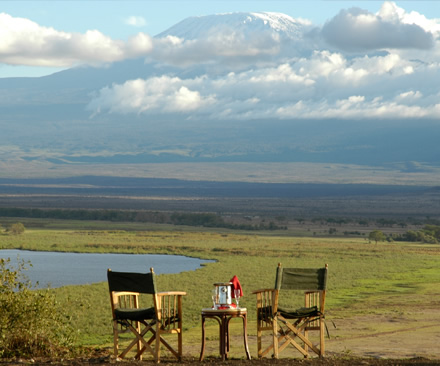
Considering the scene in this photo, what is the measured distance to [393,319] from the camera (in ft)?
55.7

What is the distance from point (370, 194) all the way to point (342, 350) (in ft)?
471

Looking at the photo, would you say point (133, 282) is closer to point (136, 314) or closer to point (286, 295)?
point (136, 314)

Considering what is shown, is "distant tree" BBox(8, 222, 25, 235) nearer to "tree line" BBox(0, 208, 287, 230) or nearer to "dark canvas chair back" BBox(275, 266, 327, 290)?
"tree line" BBox(0, 208, 287, 230)

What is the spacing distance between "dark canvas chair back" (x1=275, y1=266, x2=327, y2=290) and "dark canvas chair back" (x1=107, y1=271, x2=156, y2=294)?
1720mm

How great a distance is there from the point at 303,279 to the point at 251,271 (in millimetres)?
22129

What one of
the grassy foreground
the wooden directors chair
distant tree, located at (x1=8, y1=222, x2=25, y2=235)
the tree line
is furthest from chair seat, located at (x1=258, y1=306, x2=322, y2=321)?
the tree line

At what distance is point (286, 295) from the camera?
958 inches

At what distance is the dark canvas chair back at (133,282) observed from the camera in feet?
36.4

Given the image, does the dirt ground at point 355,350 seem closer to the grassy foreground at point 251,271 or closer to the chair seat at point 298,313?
the grassy foreground at point 251,271

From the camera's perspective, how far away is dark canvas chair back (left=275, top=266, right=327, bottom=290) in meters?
11.6

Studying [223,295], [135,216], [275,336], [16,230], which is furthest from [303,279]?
[135,216]

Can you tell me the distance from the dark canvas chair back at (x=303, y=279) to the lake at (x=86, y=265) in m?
18.4

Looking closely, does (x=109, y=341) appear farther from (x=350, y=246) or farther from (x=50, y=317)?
(x=350, y=246)

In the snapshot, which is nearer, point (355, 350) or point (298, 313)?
point (298, 313)
